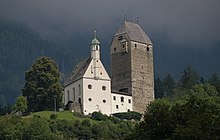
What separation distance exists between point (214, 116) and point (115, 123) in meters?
47.7

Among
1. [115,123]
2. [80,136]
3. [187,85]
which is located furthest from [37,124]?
[187,85]

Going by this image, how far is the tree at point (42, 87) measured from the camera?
350ft

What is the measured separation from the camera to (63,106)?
356 ft

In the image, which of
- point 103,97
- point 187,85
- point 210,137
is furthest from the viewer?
point 187,85

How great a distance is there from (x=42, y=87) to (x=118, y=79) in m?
12.9

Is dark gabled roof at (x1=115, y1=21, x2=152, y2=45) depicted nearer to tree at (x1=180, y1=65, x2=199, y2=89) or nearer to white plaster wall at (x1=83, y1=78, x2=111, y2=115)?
white plaster wall at (x1=83, y1=78, x2=111, y2=115)

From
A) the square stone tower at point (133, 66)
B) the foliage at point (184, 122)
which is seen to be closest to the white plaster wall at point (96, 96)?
the square stone tower at point (133, 66)

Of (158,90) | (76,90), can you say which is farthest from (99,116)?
(158,90)

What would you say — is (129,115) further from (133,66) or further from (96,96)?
(133,66)

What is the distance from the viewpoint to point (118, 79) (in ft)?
379

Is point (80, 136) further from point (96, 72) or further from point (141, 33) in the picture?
point (141, 33)

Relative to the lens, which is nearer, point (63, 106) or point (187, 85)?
point (63, 106)

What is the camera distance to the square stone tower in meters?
114

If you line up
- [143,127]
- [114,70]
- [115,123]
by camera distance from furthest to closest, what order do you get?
[114,70] → [115,123] → [143,127]
